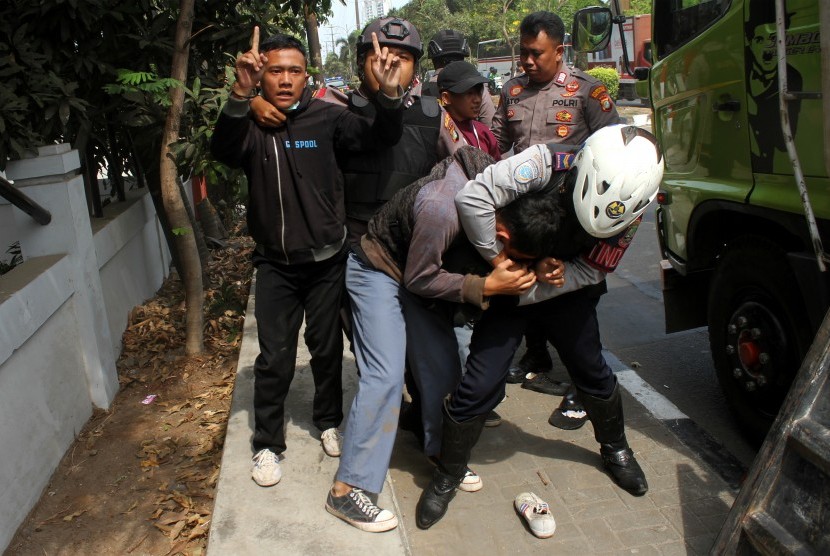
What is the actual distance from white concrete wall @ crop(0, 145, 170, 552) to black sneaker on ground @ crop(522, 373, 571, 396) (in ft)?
7.71

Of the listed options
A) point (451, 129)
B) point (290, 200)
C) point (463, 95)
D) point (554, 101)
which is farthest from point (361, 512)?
point (554, 101)

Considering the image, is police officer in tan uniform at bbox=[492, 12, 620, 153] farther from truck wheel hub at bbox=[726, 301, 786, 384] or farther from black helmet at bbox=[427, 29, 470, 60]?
black helmet at bbox=[427, 29, 470, 60]

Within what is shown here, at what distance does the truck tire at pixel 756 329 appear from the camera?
10.2 feet

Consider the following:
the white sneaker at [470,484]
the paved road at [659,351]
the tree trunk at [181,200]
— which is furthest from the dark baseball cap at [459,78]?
the paved road at [659,351]

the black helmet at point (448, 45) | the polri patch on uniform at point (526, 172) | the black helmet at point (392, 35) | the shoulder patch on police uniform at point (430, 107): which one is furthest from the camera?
the black helmet at point (448, 45)

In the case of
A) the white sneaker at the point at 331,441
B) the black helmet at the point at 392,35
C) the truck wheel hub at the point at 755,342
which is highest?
the black helmet at the point at 392,35

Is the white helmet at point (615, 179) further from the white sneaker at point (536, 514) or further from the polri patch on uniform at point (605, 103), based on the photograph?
the polri patch on uniform at point (605, 103)

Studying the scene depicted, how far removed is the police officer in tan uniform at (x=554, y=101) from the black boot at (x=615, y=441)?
0.57 meters

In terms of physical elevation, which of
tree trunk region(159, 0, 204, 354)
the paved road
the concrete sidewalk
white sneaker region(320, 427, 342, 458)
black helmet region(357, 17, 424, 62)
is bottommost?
the paved road

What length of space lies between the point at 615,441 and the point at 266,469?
57.7 inches

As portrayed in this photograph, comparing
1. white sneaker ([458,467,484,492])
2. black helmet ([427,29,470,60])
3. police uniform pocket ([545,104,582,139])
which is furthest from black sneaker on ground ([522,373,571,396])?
black helmet ([427,29,470,60])

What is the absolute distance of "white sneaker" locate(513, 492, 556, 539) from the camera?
2.94 meters

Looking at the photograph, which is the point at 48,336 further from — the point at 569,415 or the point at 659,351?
the point at 659,351

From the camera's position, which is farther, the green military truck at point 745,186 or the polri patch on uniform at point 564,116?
the polri patch on uniform at point 564,116
